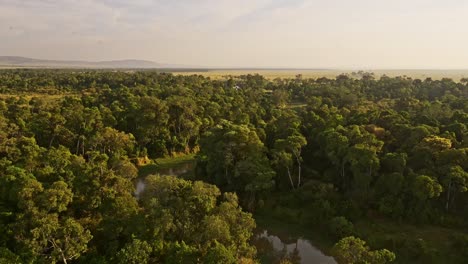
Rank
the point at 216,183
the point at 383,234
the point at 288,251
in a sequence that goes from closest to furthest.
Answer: the point at 288,251, the point at 383,234, the point at 216,183

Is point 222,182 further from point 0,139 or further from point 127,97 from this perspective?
point 127,97

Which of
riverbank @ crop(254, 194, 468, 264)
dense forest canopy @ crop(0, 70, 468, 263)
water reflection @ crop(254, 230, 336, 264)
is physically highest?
dense forest canopy @ crop(0, 70, 468, 263)

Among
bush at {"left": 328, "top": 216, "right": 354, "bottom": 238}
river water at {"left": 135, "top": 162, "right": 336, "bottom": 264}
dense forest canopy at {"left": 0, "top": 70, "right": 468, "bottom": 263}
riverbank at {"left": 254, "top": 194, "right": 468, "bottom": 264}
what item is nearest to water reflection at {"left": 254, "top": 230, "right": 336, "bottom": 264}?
river water at {"left": 135, "top": 162, "right": 336, "bottom": 264}

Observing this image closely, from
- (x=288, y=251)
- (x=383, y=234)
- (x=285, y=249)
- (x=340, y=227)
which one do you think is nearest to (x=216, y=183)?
(x=285, y=249)

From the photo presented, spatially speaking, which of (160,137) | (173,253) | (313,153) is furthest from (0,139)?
(313,153)

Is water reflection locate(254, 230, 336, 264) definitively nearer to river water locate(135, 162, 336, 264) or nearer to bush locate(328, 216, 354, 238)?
river water locate(135, 162, 336, 264)

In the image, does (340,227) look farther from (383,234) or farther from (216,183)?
(216,183)

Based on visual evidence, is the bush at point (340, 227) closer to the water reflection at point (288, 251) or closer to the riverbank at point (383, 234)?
the riverbank at point (383, 234)
